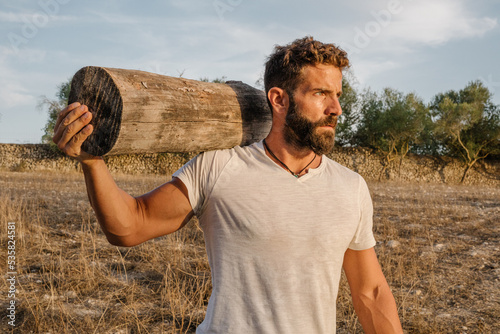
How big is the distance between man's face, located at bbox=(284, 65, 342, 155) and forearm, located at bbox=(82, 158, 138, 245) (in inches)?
35.8

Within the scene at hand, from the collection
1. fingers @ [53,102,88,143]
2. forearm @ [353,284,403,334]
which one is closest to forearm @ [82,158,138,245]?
fingers @ [53,102,88,143]

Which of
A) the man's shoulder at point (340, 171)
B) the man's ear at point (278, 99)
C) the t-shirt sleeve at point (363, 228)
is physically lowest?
the t-shirt sleeve at point (363, 228)

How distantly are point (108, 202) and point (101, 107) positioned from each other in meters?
0.41

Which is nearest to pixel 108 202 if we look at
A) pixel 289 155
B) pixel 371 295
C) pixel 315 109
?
pixel 289 155

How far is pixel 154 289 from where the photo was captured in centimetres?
417

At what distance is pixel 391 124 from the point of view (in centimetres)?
3262

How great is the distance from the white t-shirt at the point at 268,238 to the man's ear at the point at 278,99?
0.27 m

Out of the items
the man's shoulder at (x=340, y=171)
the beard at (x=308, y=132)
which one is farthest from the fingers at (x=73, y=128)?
the man's shoulder at (x=340, y=171)

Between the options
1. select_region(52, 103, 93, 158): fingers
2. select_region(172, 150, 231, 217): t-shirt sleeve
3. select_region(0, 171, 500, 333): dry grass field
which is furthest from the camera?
select_region(0, 171, 500, 333): dry grass field

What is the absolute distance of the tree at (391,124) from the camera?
107 feet

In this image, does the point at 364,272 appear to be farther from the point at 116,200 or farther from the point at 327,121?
the point at 116,200

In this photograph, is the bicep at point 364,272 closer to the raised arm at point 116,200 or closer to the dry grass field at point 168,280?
the raised arm at point 116,200

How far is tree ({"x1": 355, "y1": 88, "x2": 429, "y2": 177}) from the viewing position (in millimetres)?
32625

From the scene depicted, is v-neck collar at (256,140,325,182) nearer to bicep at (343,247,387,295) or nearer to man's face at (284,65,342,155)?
man's face at (284,65,342,155)
